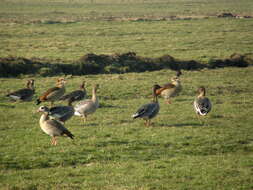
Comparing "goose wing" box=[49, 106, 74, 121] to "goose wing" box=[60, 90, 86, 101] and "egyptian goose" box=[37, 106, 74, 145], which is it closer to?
"egyptian goose" box=[37, 106, 74, 145]

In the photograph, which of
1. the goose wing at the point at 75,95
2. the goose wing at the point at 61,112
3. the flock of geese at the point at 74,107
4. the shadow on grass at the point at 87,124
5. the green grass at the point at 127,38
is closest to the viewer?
the flock of geese at the point at 74,107

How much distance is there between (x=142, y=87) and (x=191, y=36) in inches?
1086

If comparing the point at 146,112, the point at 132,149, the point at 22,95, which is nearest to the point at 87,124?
A: the point at 146,112

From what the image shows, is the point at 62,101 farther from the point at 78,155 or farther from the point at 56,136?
the point at 78,155

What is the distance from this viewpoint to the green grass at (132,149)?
1050 cm

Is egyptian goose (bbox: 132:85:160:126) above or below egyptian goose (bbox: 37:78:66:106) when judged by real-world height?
below

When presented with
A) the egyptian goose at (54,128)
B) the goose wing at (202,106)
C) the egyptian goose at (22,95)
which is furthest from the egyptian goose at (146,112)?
the egyptian goose at (22,95)

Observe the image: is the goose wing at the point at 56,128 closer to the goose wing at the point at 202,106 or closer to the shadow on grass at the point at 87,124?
the shadow on grass at the point at 87,124

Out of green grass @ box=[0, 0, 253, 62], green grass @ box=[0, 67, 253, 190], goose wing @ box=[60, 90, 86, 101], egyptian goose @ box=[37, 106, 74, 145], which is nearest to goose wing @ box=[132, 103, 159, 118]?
green grass @ box=[0, 67, 253, 190]

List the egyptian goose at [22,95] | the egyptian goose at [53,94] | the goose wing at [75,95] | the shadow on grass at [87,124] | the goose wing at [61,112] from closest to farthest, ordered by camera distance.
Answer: the goose wing at [61,112], the shadow on grass at [87,124], the egyptian goose at [53,94], the goose wing at [75,95], the egyptian goose at [22,95]

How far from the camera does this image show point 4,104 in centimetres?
2023

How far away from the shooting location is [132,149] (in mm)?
13188

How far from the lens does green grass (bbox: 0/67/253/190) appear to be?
34.4 feet

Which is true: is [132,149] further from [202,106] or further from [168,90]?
[168,90]
